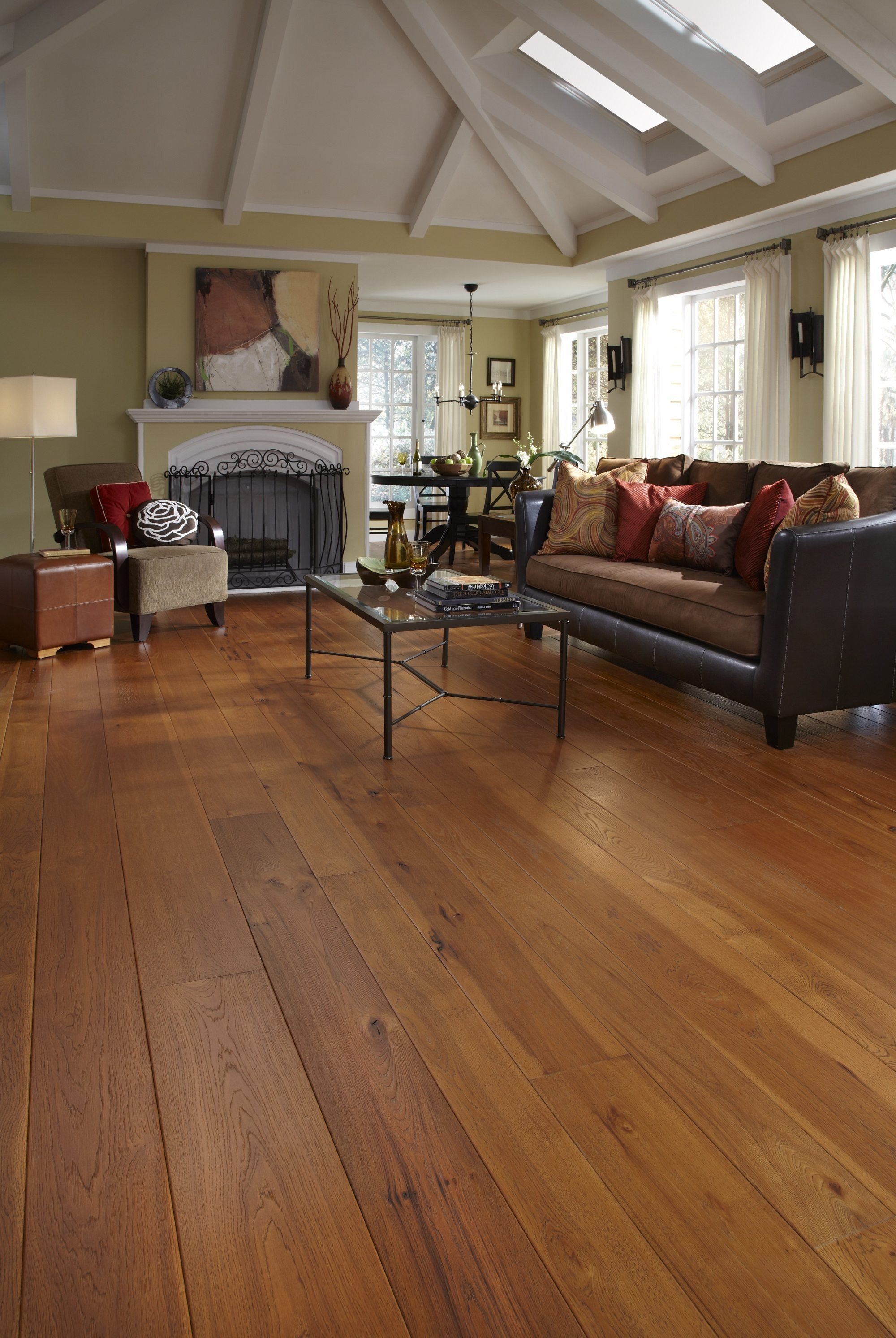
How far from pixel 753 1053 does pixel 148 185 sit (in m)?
6.85

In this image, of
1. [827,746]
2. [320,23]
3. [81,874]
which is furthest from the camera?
[320,23]

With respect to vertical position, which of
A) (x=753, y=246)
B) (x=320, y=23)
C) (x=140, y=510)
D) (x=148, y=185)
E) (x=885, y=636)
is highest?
(x=320, y=23)

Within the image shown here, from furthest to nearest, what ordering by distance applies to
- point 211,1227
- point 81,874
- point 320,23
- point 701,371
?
1. point 701,371
2. point 320,23
3. point 81,874
4. point 211,1227

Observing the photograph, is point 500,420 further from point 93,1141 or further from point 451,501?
point 93,1141

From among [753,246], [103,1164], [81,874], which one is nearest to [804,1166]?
[103,1164]

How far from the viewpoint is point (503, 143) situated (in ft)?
22.6

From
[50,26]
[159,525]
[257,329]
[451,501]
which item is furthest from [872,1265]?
[451,501]

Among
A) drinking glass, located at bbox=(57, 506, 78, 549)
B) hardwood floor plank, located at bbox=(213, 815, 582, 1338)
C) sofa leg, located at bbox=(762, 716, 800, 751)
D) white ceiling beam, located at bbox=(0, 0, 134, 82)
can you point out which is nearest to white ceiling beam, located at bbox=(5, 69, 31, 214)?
white ceiling beam, located at bbox=(0, 0, 134, 82)

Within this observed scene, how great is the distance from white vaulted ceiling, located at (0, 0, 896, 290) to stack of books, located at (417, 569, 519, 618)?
2983 millimetres

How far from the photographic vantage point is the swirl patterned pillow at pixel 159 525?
235 inches

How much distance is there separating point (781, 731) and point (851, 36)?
10.5 ft

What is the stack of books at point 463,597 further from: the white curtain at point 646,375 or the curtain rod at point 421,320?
the curtain rod at point 421,320

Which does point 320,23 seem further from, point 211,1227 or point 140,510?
point 211,1227

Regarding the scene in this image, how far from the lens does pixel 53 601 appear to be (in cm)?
498
